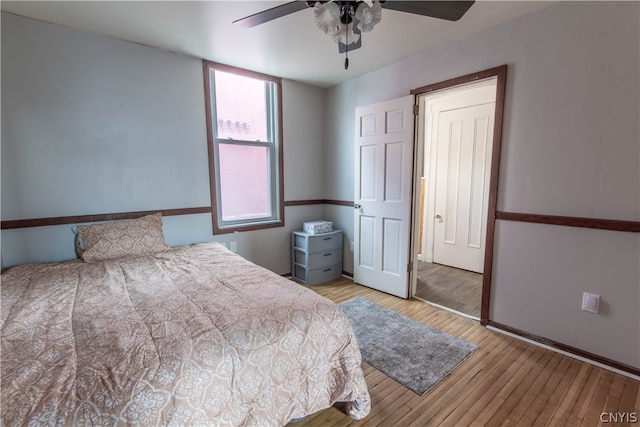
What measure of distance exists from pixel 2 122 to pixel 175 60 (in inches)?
53.5

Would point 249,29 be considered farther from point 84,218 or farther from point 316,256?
point 316,256

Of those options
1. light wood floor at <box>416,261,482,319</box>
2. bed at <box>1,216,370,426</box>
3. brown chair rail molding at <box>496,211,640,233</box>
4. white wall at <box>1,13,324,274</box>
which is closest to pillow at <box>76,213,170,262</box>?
white wall at <box>1,13,324,274</box>

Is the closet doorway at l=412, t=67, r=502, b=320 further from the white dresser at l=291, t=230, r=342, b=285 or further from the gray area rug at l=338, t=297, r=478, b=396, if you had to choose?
the white dresser at l=291, t=230, r=342, b=285

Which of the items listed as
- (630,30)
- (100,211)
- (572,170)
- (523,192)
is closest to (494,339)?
(523,192)

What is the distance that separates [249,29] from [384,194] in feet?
6.31

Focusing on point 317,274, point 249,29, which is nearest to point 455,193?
point 317,274

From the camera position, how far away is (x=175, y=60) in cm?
273

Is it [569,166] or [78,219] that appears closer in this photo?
[569,166]

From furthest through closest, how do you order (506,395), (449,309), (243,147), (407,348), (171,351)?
(243,147) → (449,309) → (407,348) → (506,395) → (171,351)

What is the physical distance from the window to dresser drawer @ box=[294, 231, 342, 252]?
0.32 m

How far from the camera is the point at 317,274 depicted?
3.52 meters

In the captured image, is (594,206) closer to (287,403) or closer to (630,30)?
(630,30)

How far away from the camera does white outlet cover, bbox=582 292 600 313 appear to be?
6.33 feet

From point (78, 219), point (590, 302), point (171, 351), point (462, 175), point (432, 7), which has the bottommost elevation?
point (590, 302)
